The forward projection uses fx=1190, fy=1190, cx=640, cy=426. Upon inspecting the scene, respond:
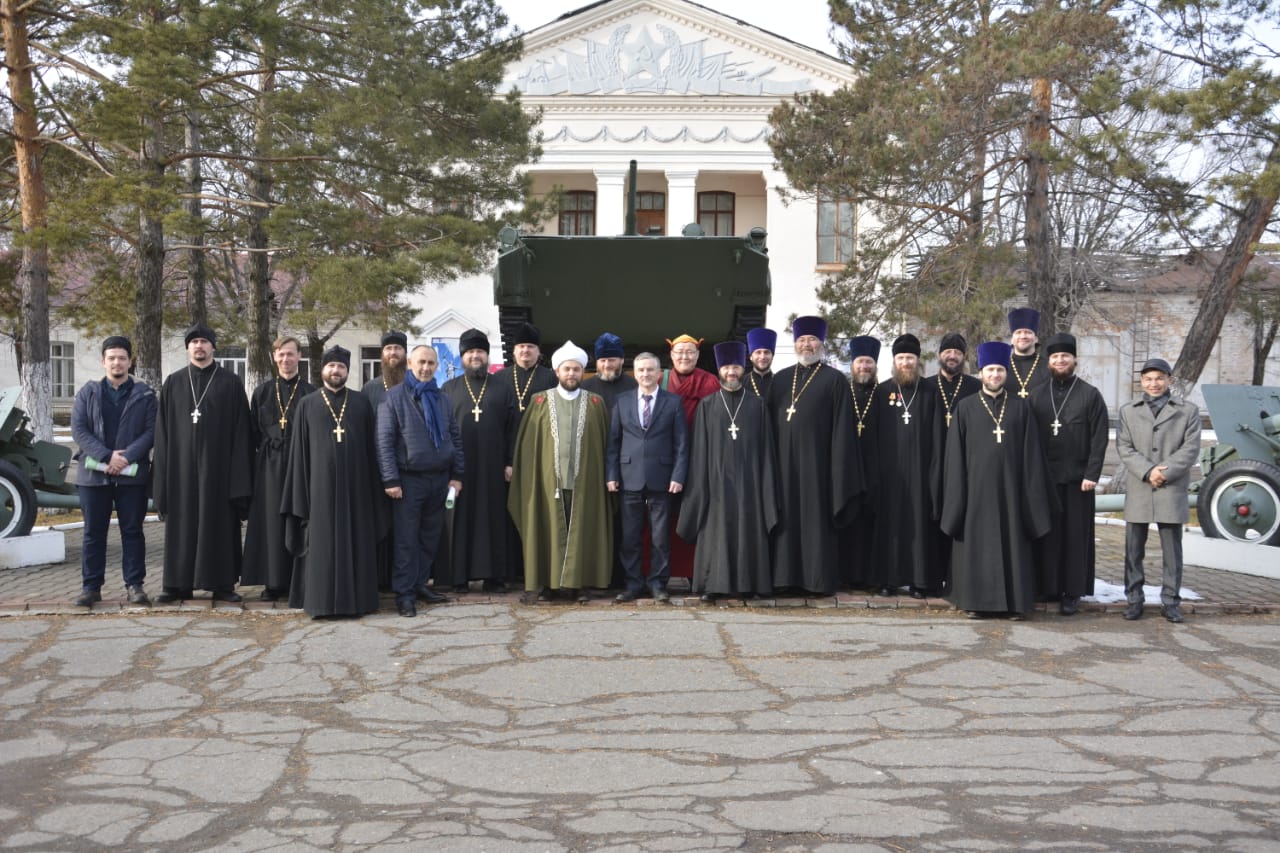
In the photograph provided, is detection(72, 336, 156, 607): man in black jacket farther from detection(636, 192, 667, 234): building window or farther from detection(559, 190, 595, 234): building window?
detection(559, 190, 595, 234): building window

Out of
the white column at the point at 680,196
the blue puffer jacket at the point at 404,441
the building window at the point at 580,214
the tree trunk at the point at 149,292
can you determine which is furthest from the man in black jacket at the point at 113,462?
the building window at the point at 580,214

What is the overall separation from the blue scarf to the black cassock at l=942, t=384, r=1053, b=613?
3292 millimetres

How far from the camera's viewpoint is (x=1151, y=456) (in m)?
7.66

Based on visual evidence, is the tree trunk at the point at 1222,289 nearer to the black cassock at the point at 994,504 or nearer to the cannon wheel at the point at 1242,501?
the cannon wheel at the point at 1242,501

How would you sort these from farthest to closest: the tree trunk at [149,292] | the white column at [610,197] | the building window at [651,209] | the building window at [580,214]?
1. the building window at [580,214]
2. the building window at [651,209]
3. the white column at [610,197]
4. the tree trunk at [149,292]

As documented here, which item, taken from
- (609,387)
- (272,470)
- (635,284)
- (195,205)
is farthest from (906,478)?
(195,205)

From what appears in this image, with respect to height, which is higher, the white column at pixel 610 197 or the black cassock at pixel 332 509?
the white column at pixel 610 197

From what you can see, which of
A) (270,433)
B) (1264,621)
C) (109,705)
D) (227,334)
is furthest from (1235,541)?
(227,334)

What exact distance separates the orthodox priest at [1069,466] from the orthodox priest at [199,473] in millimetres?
5252

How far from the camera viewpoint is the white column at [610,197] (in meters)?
32.0

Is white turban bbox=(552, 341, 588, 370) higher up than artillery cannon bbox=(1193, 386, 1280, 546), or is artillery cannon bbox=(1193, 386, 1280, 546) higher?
white turban bbox=(552, 341, 588, 370)

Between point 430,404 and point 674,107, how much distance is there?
1025 inches

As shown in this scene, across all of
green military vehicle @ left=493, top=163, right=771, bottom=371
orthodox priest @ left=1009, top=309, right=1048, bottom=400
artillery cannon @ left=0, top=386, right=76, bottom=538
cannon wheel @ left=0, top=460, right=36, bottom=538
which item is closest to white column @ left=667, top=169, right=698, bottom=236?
artillery cannon @ left=0, top=386, right=76, bottom=538

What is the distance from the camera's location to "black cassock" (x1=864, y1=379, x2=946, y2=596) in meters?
8.05
